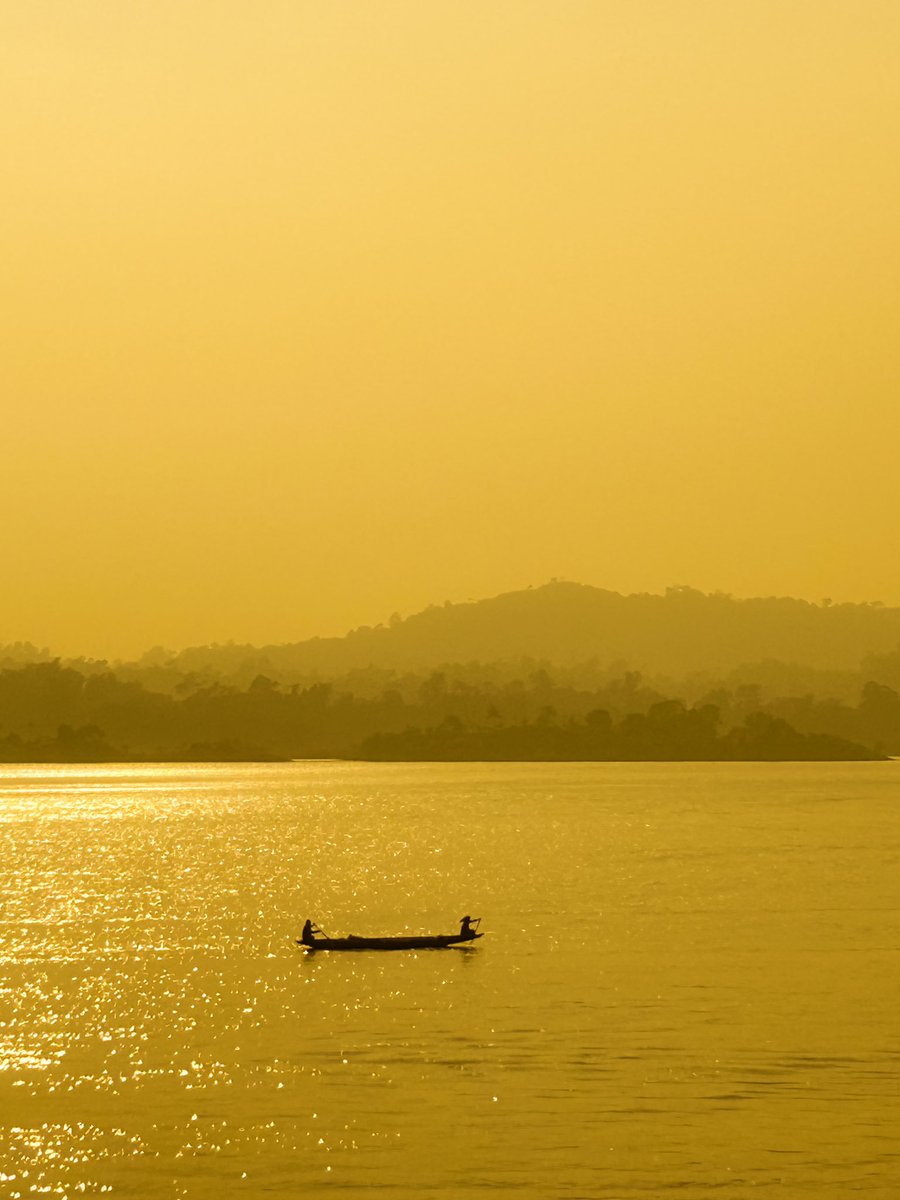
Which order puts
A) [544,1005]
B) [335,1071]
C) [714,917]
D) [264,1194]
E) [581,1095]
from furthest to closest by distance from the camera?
[714,917] < [544,1005] < [335,1071] < [581,1095] < [264,1194]

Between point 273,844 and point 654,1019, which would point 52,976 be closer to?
point 654,1019

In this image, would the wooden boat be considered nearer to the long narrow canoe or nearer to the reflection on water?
the long narrow canoe

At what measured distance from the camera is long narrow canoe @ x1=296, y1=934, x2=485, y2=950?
261 feet

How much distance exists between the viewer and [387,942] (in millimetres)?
81562

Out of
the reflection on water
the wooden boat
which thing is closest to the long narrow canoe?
the wooden boat

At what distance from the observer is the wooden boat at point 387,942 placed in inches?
3137

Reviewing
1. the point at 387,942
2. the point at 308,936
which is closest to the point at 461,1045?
the point at 308,936

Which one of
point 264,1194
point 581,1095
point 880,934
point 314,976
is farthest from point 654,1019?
point 880,934

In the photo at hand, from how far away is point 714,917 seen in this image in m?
A: 93.3

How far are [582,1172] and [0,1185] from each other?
1311 cm

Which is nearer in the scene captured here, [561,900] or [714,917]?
[714,917]

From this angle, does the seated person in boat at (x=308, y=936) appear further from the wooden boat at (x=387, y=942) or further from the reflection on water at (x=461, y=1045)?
the reflection on water at (x=461, y=1045)

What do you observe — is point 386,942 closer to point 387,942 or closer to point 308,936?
point 387,942

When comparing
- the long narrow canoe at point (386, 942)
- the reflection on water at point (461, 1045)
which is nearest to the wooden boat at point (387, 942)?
the long narrow canoe at point (386, 942)
